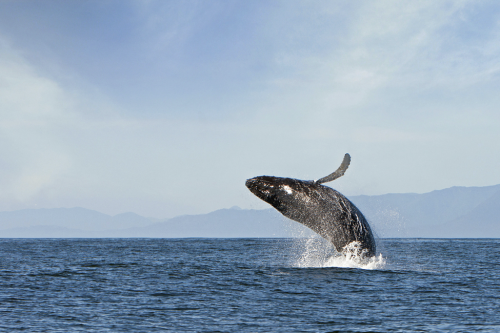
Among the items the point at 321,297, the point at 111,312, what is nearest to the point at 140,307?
the point at 111,312

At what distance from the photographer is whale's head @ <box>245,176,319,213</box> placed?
16844 mm

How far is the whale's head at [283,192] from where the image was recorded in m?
16.8

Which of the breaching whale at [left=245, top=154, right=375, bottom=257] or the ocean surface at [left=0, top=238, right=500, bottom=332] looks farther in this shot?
the breaching whale at [left=245, top=154, right=375, bottom=257]

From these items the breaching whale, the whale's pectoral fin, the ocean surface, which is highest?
the whale's pectoral fin

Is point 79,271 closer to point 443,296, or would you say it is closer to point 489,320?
point 443,296

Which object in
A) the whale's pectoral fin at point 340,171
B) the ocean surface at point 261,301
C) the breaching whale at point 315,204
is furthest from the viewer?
the breaching whale at point 315,204

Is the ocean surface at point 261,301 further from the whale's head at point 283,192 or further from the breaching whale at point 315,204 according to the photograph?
the whale's head at point 283,192

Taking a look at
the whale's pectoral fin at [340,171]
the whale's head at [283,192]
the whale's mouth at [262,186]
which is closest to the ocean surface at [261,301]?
the whale's head at [283,192]

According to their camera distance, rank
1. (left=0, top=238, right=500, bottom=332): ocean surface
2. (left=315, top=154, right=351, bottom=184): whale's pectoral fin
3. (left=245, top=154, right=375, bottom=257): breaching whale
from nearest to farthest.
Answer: (left=0, top=238, right=500, bottom=332): ocean surface → (left=315, top=154, right=351, bottom=184): whale's pectoral fin → (left=245, top=154, right=375, bottom=257): breaching whale

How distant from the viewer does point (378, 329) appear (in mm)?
10148

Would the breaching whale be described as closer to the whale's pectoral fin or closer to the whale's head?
the whale's head

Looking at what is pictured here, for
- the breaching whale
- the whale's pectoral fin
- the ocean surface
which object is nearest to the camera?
the ocean surface

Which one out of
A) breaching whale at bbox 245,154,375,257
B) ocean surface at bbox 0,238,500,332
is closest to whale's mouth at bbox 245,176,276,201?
breaching whale at bbox 245,154,375,257

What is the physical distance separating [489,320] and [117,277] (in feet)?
47.0
